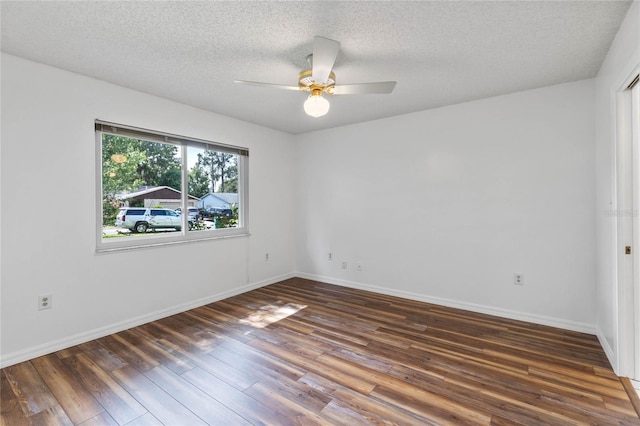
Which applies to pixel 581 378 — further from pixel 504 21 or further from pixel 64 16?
pixel 64 16

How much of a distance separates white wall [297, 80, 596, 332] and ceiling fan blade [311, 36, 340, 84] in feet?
6.72

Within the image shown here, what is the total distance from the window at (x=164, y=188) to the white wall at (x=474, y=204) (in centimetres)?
144

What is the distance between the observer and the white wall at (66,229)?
2.33 m

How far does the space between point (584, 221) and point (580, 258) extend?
0.36 metres

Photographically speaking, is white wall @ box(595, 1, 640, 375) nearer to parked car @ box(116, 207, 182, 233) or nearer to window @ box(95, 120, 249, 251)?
window @ box(95, 120, 249, 251)

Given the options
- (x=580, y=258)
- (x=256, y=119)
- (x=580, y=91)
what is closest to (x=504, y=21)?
(x=580, y=91)

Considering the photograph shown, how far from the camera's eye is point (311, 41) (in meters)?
2.13

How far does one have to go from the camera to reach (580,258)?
2871mm

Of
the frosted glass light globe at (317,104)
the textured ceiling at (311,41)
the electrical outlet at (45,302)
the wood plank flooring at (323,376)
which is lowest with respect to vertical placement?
the wood plank flooring at (323,376)

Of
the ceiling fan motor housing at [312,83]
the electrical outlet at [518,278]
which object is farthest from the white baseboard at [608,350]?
the ceiling fan motor housing at [312,83]

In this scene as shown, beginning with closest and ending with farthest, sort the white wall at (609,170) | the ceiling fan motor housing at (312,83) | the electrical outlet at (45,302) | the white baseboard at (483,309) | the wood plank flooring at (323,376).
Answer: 1. the wood plank flooring at (323,376)
2. the white wall at (609,170)
3. the ceiling fan motor housing at (312,83)
4. the electrical outlet at (45,302)
5. the white baseboard at (483,309)

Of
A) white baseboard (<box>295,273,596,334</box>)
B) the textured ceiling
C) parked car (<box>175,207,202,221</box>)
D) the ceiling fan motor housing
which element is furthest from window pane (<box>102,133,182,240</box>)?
white baseboard (<box>295,273,596,334</box>)

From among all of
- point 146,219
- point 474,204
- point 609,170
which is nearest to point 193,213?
point 146,219

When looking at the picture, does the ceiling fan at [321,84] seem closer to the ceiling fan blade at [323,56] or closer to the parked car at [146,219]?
the ceiling fan blade at [323,56]
